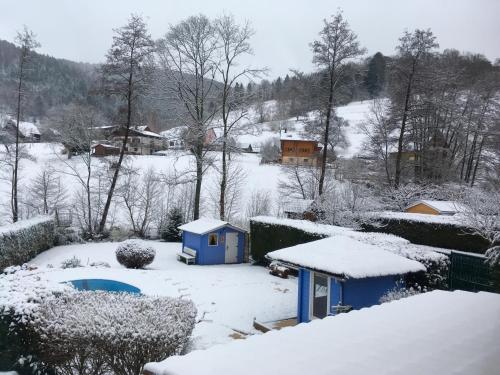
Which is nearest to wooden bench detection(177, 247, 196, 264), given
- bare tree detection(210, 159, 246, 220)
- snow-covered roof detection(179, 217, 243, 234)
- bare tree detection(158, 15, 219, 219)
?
snow-covered roof detection(179, 217, 243, 234)

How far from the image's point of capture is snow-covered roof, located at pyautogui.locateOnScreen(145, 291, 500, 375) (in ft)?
10.9

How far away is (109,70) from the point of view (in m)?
22.5

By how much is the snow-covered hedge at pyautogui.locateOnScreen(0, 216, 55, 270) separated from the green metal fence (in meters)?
17.1

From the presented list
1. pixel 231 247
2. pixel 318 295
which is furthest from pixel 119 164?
pixel 318 295

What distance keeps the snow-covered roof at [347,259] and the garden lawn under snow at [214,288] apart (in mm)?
2134

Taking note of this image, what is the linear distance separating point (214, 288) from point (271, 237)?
18.3 ft

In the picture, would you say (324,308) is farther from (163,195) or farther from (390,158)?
(163,195)

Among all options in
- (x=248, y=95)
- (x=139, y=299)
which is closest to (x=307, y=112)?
(x=248, y=95)

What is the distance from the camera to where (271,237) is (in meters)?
19.1

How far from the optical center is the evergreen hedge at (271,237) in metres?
17.7

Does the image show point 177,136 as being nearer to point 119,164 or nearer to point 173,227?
point 119,164

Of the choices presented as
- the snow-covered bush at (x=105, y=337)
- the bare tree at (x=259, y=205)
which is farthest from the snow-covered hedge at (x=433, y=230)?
the snow-covered bush at (x=105, y=337)

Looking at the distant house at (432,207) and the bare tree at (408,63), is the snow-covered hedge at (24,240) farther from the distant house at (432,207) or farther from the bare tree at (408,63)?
the bare tree at (408,63)

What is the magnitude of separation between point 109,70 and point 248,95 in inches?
321
